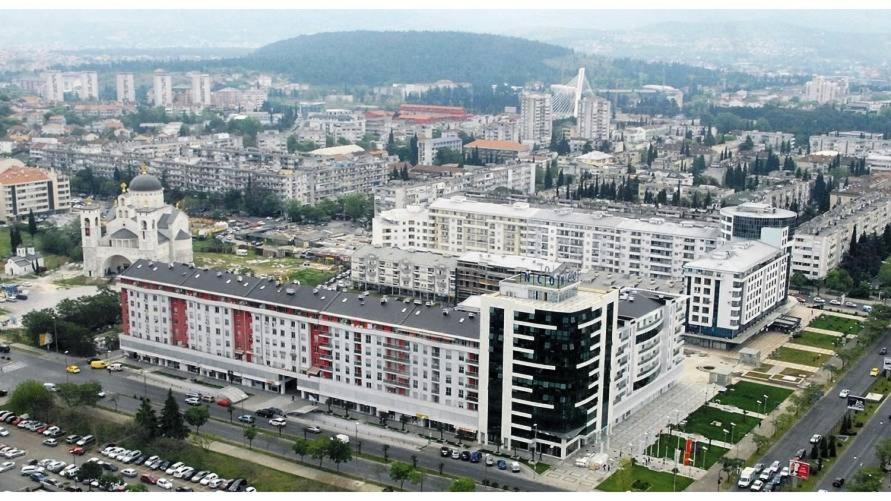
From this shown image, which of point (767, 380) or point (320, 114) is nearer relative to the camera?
point (767, 380)

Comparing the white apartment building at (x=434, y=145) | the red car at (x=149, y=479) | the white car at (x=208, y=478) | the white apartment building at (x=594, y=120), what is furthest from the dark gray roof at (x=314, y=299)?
the white apartment building at (x=594, y=120)

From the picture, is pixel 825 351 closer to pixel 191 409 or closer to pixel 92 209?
pixel 191 409

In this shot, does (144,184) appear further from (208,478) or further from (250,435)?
(208,478)

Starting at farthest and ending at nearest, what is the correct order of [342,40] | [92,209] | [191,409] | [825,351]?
[342,40] < [92,209] < [825,351] < [191,409]

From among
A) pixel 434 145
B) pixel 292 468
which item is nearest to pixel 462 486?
pixel 292 468

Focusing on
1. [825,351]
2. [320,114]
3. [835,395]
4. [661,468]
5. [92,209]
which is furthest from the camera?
[320,114]

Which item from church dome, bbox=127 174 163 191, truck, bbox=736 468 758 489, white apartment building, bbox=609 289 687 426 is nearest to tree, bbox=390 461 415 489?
white apartment building, bbox=609 289 687 426

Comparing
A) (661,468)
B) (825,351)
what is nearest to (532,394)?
(661,468)

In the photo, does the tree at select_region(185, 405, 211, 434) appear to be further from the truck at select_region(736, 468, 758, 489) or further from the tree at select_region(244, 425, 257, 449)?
the truck at select_region(736, 468, 758, 489)
